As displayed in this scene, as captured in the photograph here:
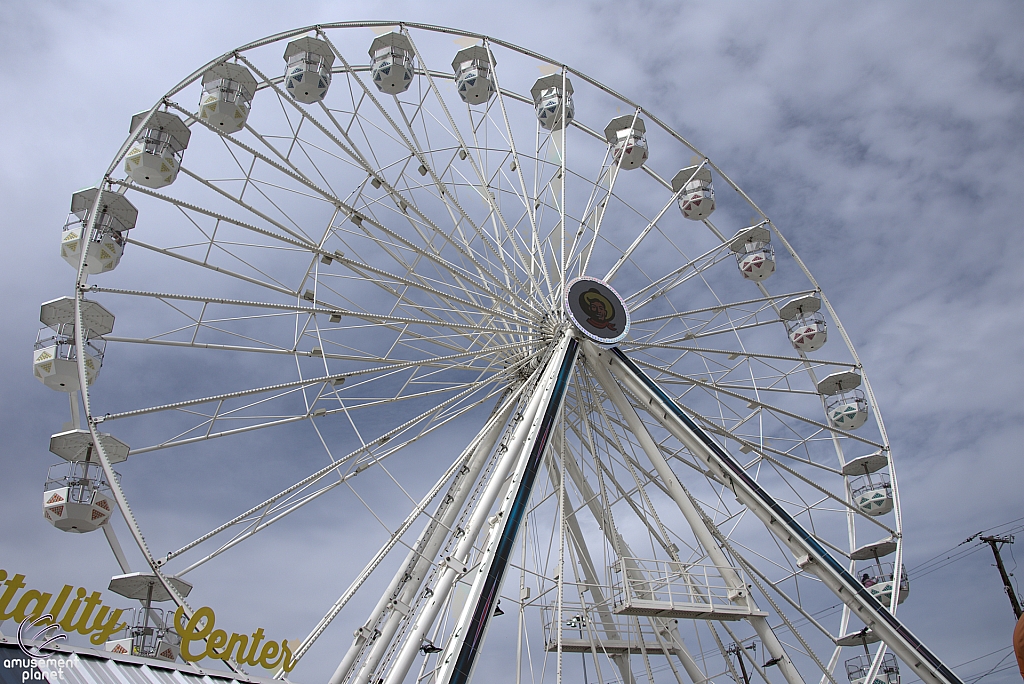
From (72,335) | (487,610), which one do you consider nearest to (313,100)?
(72,335)

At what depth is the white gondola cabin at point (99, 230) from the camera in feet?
43.2

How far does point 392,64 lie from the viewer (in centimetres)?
1661

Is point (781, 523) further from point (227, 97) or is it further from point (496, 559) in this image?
point (227, 97)

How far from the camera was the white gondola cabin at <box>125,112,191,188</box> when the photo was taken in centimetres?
1368

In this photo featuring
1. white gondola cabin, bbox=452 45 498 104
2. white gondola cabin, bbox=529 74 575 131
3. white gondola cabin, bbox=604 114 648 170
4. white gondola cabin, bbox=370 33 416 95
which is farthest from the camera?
white gondola cabin, bbox=604 114 648 170

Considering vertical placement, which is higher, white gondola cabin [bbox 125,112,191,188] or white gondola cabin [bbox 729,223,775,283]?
white gondola cabin [bbox 729,223,775,283]

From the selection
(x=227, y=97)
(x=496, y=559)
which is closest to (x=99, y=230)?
(x=227, y=97)

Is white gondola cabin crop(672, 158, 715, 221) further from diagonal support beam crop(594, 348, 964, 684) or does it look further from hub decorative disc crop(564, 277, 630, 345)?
diagonal support beam crop(594, 348, 964, 684)

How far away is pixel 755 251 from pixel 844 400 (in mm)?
4398

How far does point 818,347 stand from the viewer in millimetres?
20109

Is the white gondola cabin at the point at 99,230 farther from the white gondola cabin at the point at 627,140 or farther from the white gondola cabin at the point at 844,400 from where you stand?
the white gondola cabin at the point at 844,400

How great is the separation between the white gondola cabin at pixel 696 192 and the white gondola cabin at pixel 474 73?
551 centimetres

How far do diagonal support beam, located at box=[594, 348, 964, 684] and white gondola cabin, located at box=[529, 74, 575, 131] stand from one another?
674 centimetres

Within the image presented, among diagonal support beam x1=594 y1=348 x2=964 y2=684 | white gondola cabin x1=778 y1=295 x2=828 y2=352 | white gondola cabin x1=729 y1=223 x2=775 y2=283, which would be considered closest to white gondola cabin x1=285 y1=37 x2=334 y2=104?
diagonal support beam x1=594 y1=348 x2=964 y2=684
